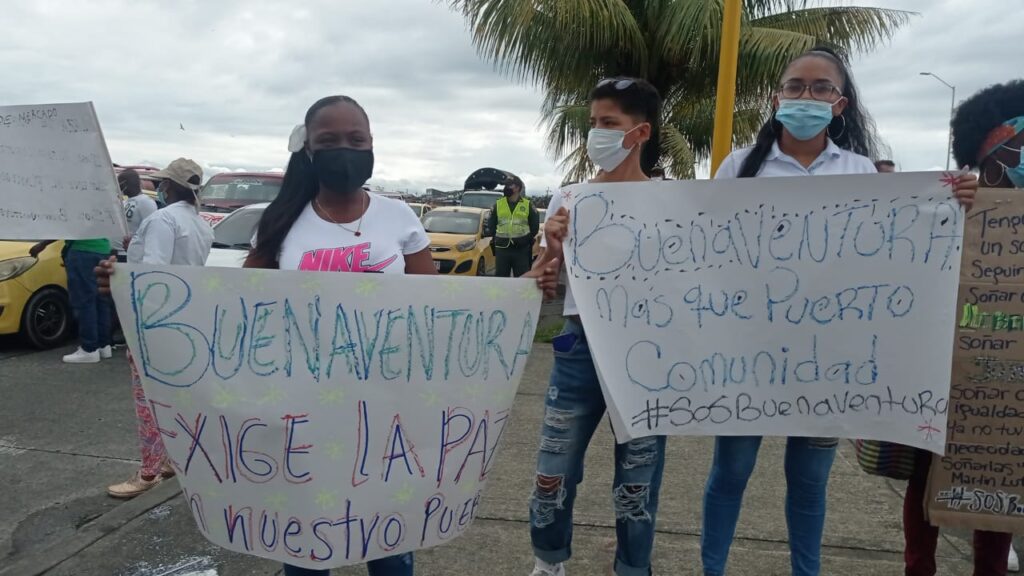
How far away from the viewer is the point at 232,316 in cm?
212

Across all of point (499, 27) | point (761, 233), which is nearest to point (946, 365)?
point (761, 233)

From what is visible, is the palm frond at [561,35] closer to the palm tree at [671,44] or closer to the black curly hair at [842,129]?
the palm tree at [671,44]

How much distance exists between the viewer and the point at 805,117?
256 cm

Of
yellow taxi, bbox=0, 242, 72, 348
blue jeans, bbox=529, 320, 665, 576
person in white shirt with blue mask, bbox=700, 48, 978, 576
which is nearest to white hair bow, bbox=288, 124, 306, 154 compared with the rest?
blue jeans, bbox=529, 320, 665, 576

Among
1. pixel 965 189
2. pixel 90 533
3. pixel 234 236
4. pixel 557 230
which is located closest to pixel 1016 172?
pixel 965 189

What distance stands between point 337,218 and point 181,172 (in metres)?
2.43

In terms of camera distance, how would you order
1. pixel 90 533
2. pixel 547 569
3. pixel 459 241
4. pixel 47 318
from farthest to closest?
pixel 459 241
pixel 47 318
pixel 90 533
pixel 547 569

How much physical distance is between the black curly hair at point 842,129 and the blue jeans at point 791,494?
0.94 metres

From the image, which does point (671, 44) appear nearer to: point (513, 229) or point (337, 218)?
point (513, 229)

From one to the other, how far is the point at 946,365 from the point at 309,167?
2113 millimetres

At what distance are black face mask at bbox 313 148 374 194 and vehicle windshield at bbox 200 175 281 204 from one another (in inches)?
292

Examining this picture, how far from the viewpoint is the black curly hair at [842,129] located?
8.73 feet

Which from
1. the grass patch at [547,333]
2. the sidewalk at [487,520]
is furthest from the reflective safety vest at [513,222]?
the sidewalk at [487,520]

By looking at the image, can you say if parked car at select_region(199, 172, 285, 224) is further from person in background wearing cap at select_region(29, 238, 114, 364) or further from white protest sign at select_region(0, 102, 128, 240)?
white protest sign at select_region(0, 102, 128, 240)
